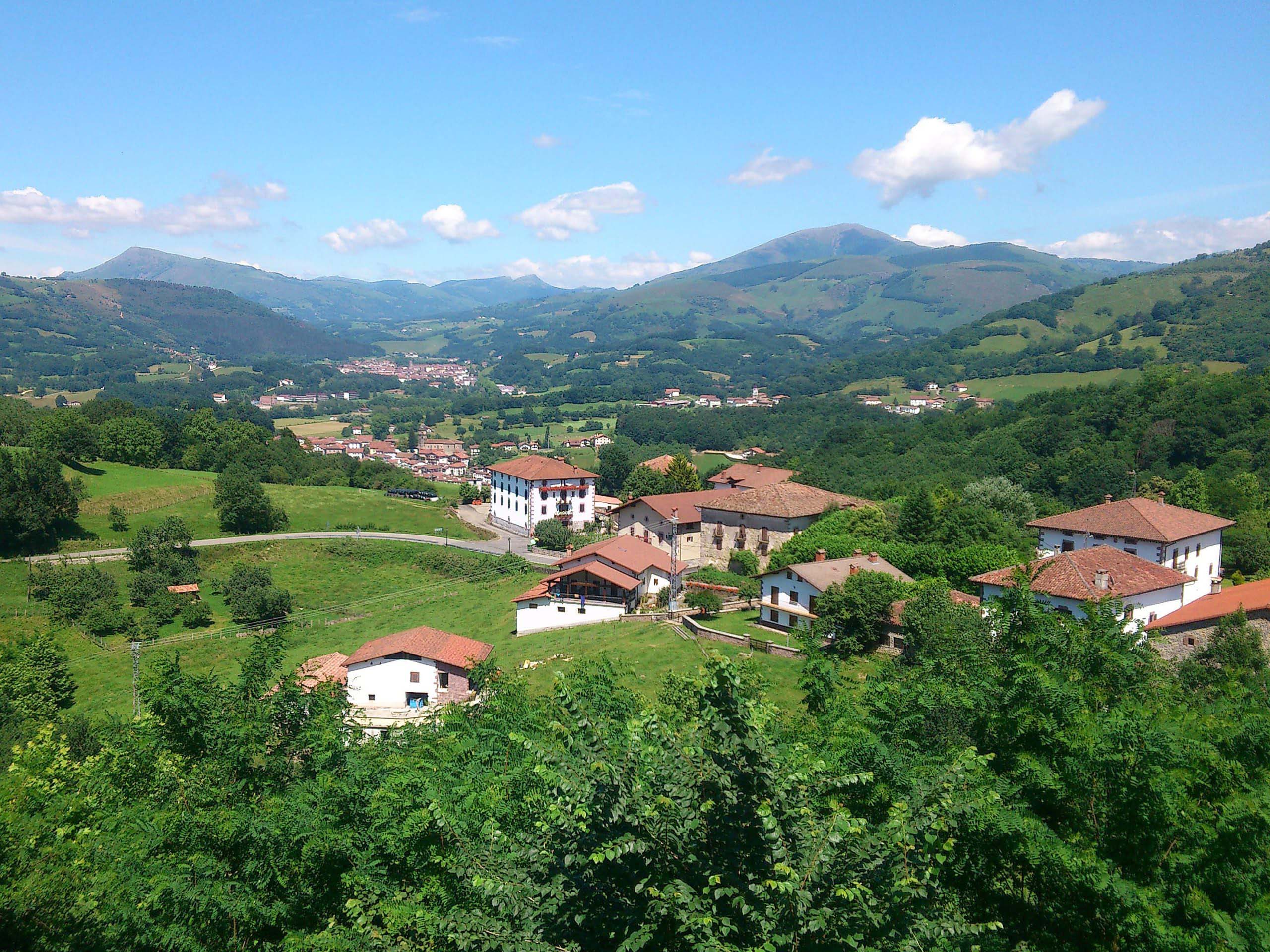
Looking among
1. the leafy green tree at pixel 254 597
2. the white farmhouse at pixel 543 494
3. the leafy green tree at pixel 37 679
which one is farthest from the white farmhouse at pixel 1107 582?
the white farmhouse at pixel 543 494

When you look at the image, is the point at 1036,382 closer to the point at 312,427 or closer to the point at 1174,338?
the point at 1174,338

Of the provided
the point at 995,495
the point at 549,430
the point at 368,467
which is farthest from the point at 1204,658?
the point at 549,430

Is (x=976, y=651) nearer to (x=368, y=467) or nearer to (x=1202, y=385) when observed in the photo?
(x=1202, y=385)

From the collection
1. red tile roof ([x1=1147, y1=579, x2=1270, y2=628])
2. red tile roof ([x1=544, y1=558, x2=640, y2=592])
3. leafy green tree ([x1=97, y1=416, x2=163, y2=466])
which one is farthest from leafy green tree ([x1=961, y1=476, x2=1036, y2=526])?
leafy green tree ([x1=97, y1=416, x2=163, y2=466])

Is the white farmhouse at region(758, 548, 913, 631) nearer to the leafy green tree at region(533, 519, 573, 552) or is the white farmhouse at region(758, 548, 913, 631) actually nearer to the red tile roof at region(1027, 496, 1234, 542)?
the red tile roof at region(1027, 496, 1234, 542)

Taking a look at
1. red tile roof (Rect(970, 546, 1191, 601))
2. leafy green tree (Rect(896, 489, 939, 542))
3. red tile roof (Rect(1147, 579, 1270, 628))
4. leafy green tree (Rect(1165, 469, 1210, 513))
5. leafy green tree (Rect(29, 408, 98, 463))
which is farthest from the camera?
leafy green tree (Rect(29, 408, 98, 463))

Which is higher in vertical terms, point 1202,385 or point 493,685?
point 1202,385

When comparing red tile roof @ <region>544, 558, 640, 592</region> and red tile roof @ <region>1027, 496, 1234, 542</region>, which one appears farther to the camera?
red tile roof @ <region>544, 558, 640, 592</region>
